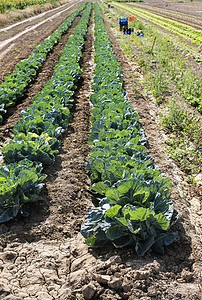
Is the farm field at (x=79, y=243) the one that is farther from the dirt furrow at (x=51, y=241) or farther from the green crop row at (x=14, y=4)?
the green crop row at (x=14, y=4)

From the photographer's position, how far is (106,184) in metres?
4.05

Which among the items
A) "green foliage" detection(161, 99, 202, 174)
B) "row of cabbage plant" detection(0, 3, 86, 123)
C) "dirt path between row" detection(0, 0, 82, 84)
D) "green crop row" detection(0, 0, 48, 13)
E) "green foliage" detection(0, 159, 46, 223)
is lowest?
"green foliage" detection(161, 99, 202, 174)

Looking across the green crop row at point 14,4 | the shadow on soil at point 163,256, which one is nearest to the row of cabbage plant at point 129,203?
the shadow on soil at point 163,256

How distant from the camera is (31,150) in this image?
16.4ft

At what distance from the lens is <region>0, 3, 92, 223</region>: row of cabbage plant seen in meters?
4.09

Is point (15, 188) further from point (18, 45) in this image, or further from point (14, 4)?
point (14, 4)

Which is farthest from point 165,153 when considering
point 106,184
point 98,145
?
point 106,184

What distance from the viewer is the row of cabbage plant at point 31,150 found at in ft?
13.4

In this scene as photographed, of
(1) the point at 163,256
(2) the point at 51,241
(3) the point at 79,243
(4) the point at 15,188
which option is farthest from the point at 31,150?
(1) the point at 163,256

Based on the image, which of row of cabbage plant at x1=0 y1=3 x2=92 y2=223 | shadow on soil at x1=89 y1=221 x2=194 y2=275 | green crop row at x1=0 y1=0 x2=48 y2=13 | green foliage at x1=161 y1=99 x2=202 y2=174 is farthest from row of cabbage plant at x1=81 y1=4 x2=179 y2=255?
green crop row at x1=0 y1=0 x2=48 y2=13

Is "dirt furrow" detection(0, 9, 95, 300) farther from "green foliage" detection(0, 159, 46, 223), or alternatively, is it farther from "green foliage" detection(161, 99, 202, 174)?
"green foliage" detection(161, 99, 202, 174)

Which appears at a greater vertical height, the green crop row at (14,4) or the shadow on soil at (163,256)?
the green crop row at (14,4)

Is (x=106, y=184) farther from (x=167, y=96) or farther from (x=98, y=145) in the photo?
(x=167, y=96)

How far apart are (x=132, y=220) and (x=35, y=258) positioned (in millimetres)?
1392
